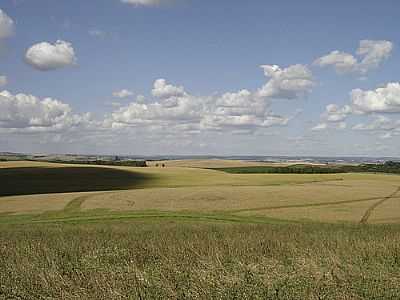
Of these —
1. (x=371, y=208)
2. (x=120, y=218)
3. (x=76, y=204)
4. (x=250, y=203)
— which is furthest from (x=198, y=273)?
(x=76, y=204)

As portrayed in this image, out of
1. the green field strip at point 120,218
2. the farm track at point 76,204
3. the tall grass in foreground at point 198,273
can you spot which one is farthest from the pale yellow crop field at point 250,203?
the tall grass in foreground at point 198,273

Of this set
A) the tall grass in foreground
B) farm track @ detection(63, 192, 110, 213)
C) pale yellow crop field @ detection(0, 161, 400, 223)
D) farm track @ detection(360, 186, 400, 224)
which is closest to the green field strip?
pale yellow crop field @ detection(0, 161, 400, 223)

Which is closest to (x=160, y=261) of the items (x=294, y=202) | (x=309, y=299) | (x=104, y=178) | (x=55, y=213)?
(x=309, y=299)

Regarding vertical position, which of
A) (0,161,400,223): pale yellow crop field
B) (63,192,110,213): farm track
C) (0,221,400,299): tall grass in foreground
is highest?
(0,221,400,299): tall grass in foreground

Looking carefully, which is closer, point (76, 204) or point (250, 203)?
point (76, 204)

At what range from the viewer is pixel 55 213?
35688mm

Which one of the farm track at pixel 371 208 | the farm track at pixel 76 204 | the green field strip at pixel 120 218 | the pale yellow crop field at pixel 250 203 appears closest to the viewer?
the green field strip at pixel 120 218

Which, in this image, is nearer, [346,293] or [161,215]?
[346,293]

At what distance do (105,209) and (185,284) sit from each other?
29996mm

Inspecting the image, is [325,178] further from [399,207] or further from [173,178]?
[399,207]

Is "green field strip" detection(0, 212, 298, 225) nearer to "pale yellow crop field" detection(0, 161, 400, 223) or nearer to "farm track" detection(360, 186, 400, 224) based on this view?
"pale yellow crop field" detection(0, 161, 400, 223)

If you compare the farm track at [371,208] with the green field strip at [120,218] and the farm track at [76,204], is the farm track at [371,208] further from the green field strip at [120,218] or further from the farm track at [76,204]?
the farm track at [76,204]

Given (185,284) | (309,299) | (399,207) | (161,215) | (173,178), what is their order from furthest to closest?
(173,178) → (399,207) → (161,215) → (185,284) → (309,299)

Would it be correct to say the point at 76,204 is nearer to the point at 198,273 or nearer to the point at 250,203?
the point at 250,203
